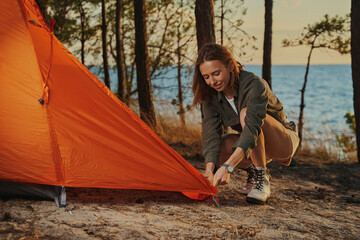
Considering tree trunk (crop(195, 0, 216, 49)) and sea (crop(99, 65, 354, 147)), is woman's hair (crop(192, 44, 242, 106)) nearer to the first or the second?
tree trunk (crop(195, 0, 216, 49))

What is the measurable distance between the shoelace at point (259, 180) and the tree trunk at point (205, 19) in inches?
83.2

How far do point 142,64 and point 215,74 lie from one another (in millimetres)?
3715

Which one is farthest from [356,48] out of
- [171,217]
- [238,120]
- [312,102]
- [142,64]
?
[312,102]

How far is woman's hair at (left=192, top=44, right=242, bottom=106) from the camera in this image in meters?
2.74

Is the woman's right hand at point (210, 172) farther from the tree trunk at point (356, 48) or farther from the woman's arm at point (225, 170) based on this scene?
the tree trunk at point (356, 48)

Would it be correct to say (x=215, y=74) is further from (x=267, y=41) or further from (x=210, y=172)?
(x=267, y=41)

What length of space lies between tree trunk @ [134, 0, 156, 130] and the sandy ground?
3067 millimetres

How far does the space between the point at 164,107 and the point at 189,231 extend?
209 inches

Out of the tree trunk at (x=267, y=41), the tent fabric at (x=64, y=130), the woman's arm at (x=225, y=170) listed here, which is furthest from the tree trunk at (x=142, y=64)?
the woman's arm at (x=225, y=170)

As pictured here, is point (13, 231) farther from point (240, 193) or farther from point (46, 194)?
point (240, 193)

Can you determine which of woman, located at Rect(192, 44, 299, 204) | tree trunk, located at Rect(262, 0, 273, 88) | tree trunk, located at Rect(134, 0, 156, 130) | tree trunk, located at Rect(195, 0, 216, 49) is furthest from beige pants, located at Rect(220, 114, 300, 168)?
tree trunk, located at Rect(262, 0, 273, 88)

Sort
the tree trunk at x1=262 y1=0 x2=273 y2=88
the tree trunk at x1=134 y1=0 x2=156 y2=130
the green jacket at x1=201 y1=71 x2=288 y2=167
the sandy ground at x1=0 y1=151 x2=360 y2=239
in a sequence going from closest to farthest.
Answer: the sandy ground at x1=0 y1=151 x2=360 y2=239, the green jacket at x1=201 y1=71 x2=288 y2=167, the tree trunk at x1=134 y1=0 x2=156 y2=130, the tree trunk at x1=262 y1=0 x2=273 y2=88

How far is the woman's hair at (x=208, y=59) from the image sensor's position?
2.74 metres

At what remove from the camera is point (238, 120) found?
3.03 metres
